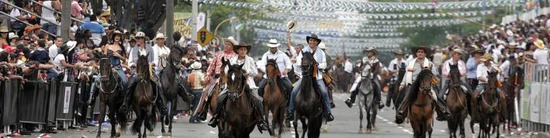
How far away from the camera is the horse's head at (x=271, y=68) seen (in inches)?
1209

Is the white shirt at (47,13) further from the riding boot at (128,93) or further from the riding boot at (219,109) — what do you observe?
the riding boot at (219,109)

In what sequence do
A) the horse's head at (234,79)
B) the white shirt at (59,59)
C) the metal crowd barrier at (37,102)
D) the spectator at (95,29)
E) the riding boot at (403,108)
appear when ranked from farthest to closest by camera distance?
the spectator at (95,29)
the white shirt at (59,59)
the riding boot at (403,108)
the metal crowd barrier at (37,102)
the horse's head at (234,79)

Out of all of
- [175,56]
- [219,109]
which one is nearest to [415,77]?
[219,109]

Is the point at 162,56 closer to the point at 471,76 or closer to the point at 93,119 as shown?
the point at 93,119

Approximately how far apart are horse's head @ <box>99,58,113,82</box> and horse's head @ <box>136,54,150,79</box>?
20.8 inches

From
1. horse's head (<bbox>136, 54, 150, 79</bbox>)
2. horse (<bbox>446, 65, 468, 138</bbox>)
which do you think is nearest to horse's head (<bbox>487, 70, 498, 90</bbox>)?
horse (<bbox>446, 65, 468, 138</bbox>)

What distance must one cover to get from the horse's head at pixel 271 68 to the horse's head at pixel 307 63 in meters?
1.80

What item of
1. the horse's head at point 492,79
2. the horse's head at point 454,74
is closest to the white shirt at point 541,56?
the horse's head at point 492,79

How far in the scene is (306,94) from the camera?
29422 mm

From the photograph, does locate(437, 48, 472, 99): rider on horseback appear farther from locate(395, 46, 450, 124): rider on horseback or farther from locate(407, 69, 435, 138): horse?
locate(407, 69, 435, 138): horse

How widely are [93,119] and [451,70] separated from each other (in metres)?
9.30

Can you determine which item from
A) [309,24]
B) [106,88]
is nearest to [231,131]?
[106,88]

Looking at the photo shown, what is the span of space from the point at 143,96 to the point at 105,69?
0.90m

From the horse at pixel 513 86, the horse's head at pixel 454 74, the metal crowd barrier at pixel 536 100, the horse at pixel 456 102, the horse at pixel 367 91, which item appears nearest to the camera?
the horse's head at pixel 454 74
